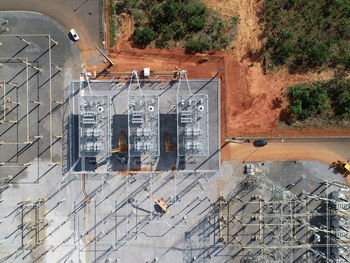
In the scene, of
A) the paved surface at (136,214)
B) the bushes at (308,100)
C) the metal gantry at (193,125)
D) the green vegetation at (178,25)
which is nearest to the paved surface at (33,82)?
the paved surface at (136,214)

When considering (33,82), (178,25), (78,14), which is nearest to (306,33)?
(178,25)

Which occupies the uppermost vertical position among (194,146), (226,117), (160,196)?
(226,117)

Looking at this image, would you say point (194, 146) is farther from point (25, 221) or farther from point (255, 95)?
point (25, 221)

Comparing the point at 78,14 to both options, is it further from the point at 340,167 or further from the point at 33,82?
the point at 340,167

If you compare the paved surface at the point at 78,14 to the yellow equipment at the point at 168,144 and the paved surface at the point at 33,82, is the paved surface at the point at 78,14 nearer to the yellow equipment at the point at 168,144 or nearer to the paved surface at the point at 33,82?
the paved surface at the point at 33,82

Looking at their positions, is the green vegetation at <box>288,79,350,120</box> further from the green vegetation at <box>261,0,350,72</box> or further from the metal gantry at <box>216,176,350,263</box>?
the metal gantry at <box>216,176,350,263</box>

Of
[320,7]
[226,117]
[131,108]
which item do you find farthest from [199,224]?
[320,7]
